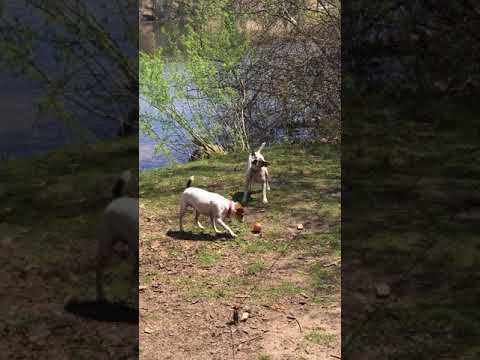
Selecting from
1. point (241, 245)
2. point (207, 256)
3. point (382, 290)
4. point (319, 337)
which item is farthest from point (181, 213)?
point (382, 290)

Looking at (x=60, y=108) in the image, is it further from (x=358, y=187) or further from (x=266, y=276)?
(x=358, y=187)

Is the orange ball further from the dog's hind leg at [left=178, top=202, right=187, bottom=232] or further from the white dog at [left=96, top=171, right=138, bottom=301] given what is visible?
the white dog at [left=96, top=171, right=138, bottom=301]

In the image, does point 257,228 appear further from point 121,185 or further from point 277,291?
point 121,185

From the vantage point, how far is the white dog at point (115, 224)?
221 cm

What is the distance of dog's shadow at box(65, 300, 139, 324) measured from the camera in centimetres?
224

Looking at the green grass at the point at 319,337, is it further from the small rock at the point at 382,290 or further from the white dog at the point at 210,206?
the white dog at the point at 210,206

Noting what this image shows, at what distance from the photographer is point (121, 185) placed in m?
2.22

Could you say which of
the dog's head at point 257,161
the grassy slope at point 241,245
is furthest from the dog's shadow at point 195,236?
the dog's head at point 257,161

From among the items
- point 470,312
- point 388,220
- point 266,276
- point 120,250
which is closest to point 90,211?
point 120,250

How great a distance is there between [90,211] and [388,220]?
2597mm

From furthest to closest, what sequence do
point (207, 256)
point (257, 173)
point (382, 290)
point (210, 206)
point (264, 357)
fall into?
1. point (382, 290)
2. point (257, 173)
3. point (207, 256)
4. point (210, 206)
5. point (264, 357)

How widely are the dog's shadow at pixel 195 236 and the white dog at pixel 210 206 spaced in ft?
0.10

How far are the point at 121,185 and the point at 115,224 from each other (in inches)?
5.2

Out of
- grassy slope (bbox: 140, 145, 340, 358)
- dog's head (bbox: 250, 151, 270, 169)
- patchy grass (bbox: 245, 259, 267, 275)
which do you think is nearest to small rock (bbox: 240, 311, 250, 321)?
grassy slope (bbox: 140, 145, 340, 358)
